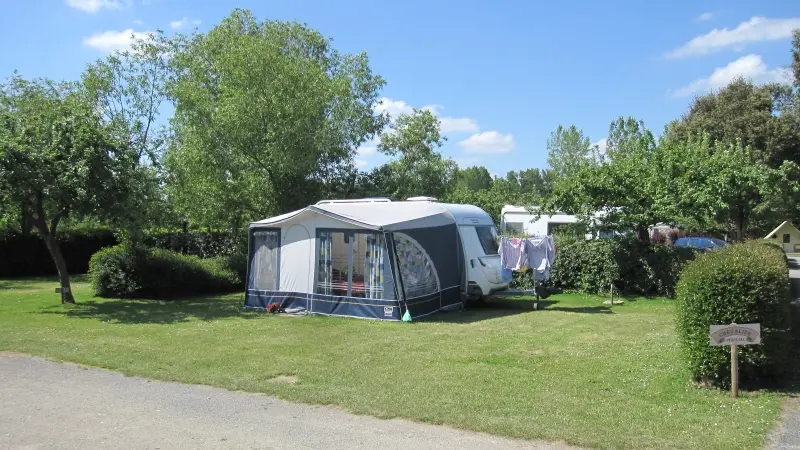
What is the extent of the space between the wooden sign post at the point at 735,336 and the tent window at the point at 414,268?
725 centimetres

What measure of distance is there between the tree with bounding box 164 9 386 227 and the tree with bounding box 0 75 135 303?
4159mm

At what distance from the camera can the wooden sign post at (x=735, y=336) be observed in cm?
662

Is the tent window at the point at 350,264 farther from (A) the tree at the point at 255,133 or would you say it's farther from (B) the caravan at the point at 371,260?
(A) the tree at the point at 255,133

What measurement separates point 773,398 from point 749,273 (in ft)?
4.29

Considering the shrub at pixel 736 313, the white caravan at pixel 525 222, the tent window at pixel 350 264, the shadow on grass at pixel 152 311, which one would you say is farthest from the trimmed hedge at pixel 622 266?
the shrub at pixel 736 313

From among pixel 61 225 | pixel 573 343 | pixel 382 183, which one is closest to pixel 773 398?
pixel 573 343

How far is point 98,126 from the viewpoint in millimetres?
15320

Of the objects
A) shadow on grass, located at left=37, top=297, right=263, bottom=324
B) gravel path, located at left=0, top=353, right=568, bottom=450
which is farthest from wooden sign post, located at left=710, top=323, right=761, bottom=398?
shadow on grass, located at left=37, top=297, right=263, bottom=324

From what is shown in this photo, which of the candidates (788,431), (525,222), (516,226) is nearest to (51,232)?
(788,431)

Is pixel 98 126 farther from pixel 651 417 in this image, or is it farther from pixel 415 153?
pixel 415 153

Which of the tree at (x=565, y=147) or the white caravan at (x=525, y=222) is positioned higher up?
the tree at (x=565, y=147)

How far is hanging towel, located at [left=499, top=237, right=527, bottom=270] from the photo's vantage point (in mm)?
14797

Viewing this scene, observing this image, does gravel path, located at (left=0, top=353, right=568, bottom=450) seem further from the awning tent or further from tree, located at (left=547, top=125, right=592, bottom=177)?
tree, located at (left=547, top=125, right=592, bottom=177)

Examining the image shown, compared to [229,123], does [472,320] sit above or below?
below
